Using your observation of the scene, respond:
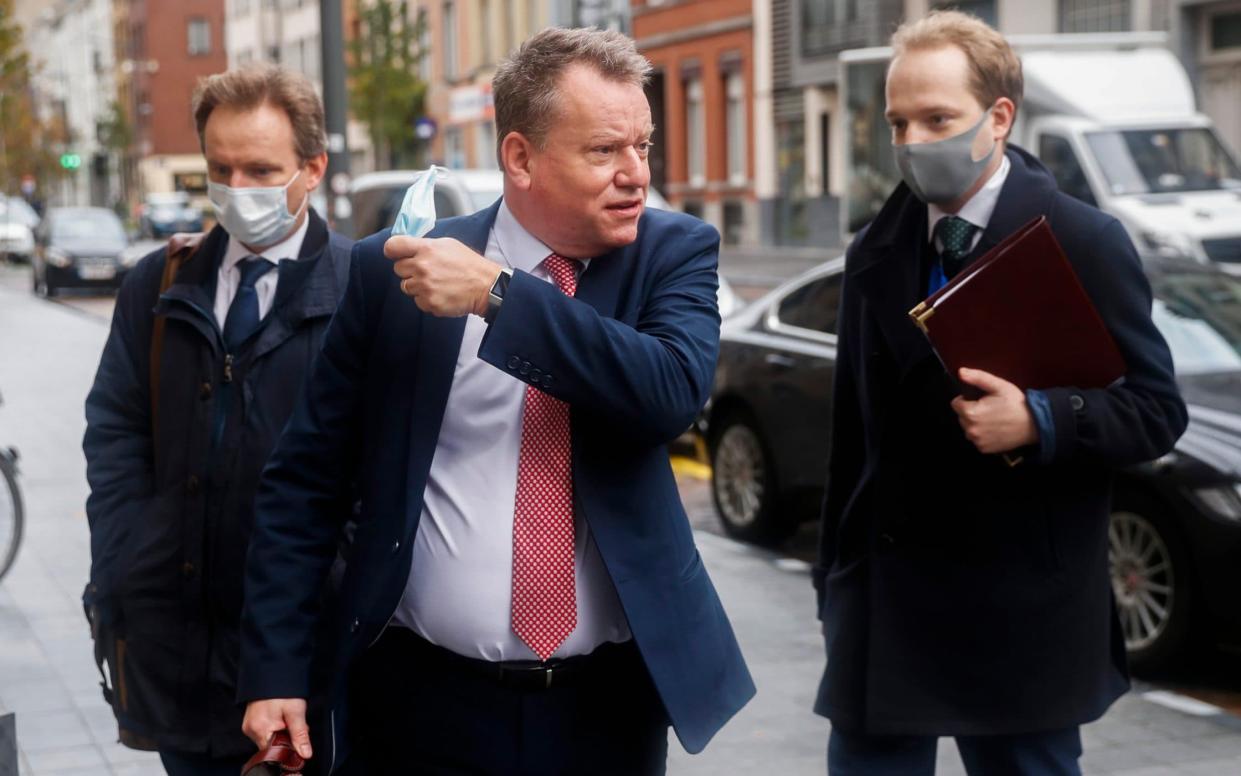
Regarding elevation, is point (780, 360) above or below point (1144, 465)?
above

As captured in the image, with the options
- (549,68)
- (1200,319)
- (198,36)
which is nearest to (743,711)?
(1200,319)

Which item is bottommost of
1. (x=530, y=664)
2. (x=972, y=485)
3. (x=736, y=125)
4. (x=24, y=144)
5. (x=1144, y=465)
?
(x=1144, y=465)

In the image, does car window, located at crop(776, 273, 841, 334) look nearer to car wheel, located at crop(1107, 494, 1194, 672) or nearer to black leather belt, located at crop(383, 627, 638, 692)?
car wheel, located at crop(1107, 494, 1194, 672)

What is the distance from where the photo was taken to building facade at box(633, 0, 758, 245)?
40.8 metres

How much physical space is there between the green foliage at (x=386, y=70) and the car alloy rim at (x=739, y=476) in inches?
1301

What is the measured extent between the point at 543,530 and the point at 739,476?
6.64 m

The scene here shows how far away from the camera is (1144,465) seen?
6.38 meters

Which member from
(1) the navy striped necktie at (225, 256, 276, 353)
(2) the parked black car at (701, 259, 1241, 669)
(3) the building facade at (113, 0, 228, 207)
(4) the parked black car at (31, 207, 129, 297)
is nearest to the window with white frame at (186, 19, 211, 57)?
(3) the building facade at (113, 0, 228, 207)

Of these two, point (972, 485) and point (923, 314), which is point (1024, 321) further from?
point (972, 485)

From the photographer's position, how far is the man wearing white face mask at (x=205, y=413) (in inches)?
131

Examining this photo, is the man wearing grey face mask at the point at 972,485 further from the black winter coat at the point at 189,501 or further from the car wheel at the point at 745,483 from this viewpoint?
the car wheel at the point at 745,483

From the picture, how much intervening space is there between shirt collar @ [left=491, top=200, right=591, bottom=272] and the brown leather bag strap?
0.98 meters

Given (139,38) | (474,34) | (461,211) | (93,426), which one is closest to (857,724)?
(93,426)

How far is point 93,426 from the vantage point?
11.4 ft
